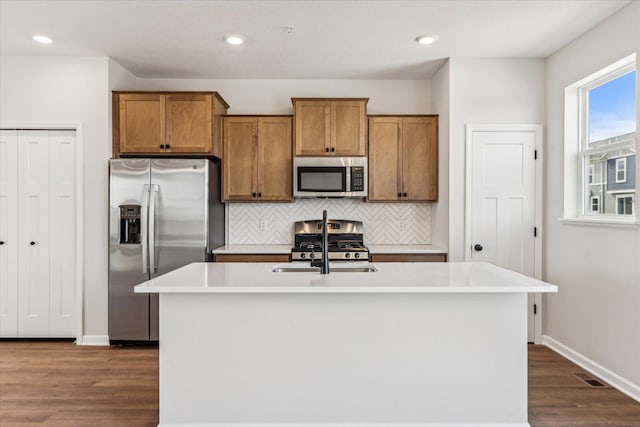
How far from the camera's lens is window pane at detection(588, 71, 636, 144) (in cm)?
324

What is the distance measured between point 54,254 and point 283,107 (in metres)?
2.68

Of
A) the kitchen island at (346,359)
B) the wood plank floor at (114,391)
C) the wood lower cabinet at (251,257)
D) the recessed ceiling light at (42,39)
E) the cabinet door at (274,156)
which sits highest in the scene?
the recessed ceiling light at (42,39)

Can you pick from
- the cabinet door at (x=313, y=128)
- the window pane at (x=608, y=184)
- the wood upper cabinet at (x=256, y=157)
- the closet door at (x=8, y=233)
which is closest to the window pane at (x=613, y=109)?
the window pane at (x=608, y=184)

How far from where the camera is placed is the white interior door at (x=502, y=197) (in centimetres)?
420

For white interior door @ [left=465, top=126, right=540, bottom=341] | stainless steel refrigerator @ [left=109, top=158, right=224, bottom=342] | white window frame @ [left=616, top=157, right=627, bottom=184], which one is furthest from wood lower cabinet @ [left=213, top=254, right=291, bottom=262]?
white window frame @ [left=616, top=157, right=627, bottom=184]

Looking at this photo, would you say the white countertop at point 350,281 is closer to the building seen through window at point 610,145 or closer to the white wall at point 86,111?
the building seen through window at point 610,145

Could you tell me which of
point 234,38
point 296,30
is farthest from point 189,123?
point 296,30

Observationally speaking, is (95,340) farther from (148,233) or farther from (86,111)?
(86,111)

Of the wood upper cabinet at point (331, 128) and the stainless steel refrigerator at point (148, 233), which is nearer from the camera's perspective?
the stainless steel refrigerator at point (148, 233)

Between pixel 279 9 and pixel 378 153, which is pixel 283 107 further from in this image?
pixel 279 9

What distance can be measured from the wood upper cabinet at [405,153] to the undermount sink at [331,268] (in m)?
1.78

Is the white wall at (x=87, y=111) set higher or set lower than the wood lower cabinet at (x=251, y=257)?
higher

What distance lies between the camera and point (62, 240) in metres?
4.29

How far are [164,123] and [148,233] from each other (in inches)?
41.9
